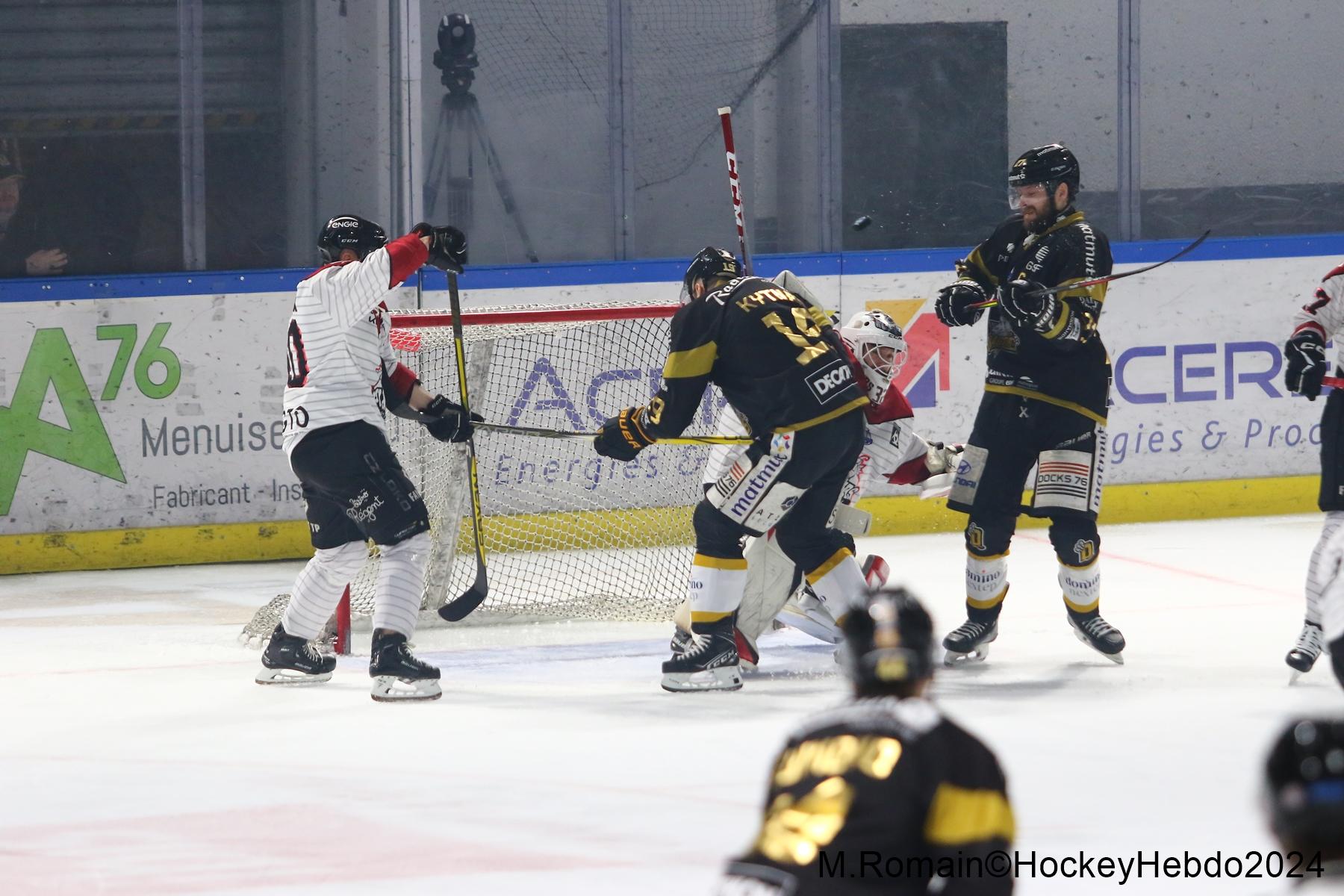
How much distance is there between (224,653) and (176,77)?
273 cm

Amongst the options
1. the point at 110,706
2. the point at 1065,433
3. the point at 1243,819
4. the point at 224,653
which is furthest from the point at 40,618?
the point at 1243,819

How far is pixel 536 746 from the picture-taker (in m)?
4.38

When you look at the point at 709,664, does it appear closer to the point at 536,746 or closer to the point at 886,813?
the point at 536,746

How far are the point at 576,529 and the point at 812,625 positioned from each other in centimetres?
163

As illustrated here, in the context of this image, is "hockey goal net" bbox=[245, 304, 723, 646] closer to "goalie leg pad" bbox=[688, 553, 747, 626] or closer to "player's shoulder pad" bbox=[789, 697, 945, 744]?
"goalie leg pad" bbox=[688, 553, 747, 626]

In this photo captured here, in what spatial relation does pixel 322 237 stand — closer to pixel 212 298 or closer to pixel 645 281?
pixel 212 298

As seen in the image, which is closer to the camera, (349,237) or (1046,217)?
(349,237)

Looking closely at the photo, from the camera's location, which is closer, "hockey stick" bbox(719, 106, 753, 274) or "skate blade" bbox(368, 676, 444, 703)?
"skate blade" bbox(368, 676, 444, 703)

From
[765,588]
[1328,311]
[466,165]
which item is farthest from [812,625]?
[466,165]

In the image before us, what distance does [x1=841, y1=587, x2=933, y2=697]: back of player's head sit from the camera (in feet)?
6.22

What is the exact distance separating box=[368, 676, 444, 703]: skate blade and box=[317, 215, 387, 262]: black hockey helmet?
108cm

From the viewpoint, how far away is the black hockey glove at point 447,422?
506 centimetres

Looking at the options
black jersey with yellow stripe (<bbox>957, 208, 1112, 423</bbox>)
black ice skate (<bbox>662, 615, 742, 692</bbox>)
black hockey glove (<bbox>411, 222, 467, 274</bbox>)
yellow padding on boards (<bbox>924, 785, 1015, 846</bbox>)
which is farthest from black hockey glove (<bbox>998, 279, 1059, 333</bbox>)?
yellow padding on boards (<bbox>924, 785, 1015, 846</bbox>)

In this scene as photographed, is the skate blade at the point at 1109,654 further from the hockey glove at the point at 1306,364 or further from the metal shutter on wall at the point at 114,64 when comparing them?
the metal shutter on wall at the point at 114,64
